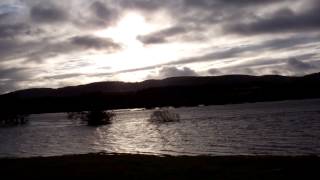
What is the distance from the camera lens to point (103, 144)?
59125mm
